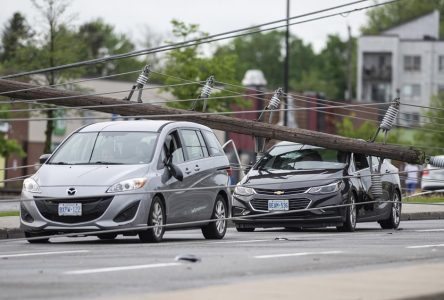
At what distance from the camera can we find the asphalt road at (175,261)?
38.7 feet

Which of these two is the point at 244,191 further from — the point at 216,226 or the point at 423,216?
the point at 423,216

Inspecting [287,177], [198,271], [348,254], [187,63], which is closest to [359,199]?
[287,177]

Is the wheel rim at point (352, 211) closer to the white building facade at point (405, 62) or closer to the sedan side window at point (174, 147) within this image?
the sedan side window at point (174, 147)

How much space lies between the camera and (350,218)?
78.4 feet

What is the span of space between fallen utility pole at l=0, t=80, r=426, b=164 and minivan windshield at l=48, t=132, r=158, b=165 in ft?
17.9

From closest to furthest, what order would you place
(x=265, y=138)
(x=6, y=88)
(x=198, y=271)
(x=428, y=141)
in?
(x=198, y=271)
(x=6, y=88)
(x=265, y=138)
(x=428, y=141)

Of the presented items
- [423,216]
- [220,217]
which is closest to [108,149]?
[220,217]

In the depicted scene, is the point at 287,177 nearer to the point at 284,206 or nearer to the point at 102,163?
the point at 284,206

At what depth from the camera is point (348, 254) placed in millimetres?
15883

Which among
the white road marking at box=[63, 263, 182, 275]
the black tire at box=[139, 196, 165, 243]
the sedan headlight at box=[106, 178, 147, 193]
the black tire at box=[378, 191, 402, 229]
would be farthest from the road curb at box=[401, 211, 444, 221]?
the white road marking at box=[63, 263, 182, 275]

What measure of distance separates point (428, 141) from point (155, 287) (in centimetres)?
9222

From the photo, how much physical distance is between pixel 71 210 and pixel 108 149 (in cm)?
156

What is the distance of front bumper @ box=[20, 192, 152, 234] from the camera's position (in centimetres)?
1864

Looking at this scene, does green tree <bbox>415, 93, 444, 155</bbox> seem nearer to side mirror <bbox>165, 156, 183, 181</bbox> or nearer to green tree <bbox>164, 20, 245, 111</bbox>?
green tree <bbox>164, 20, 245, 111</bbox>
